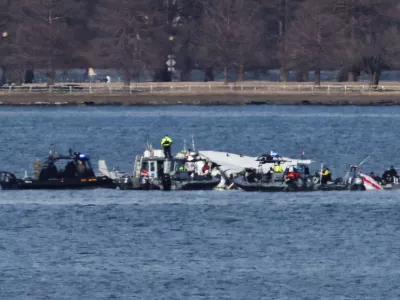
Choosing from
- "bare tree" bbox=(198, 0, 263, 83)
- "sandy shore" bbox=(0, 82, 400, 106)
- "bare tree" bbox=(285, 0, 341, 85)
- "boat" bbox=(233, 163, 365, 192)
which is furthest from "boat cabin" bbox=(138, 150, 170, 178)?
"bare tree" bbox=(198, 0, 263, 83)

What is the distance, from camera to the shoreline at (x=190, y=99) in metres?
149

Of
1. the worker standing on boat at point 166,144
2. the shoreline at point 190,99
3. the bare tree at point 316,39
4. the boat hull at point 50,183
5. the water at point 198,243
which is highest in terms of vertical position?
the bare tree at point 316,39

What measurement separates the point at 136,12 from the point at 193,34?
8.11 m

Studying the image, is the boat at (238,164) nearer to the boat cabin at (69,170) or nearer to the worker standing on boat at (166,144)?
the worker standing on boat at (166,144)

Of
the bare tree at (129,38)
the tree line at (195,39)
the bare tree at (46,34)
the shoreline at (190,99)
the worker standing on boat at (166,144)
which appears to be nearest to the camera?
the worker standing on boat at (166,144)

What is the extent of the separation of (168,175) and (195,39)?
96015 millimetres

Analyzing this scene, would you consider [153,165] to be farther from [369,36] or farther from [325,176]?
[369,36]

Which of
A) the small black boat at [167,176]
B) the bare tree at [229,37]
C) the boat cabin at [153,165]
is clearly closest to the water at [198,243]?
the small black boat at [167,176]

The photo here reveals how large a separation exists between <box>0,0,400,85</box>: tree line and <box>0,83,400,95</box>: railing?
102 inches

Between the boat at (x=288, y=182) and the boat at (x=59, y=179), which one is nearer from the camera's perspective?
the boat at (x=288, y=182)

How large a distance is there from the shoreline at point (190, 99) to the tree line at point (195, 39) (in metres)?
5.87

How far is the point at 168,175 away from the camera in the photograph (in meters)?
70.1

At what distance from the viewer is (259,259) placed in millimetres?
52094

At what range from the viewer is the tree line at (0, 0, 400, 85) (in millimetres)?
156250
